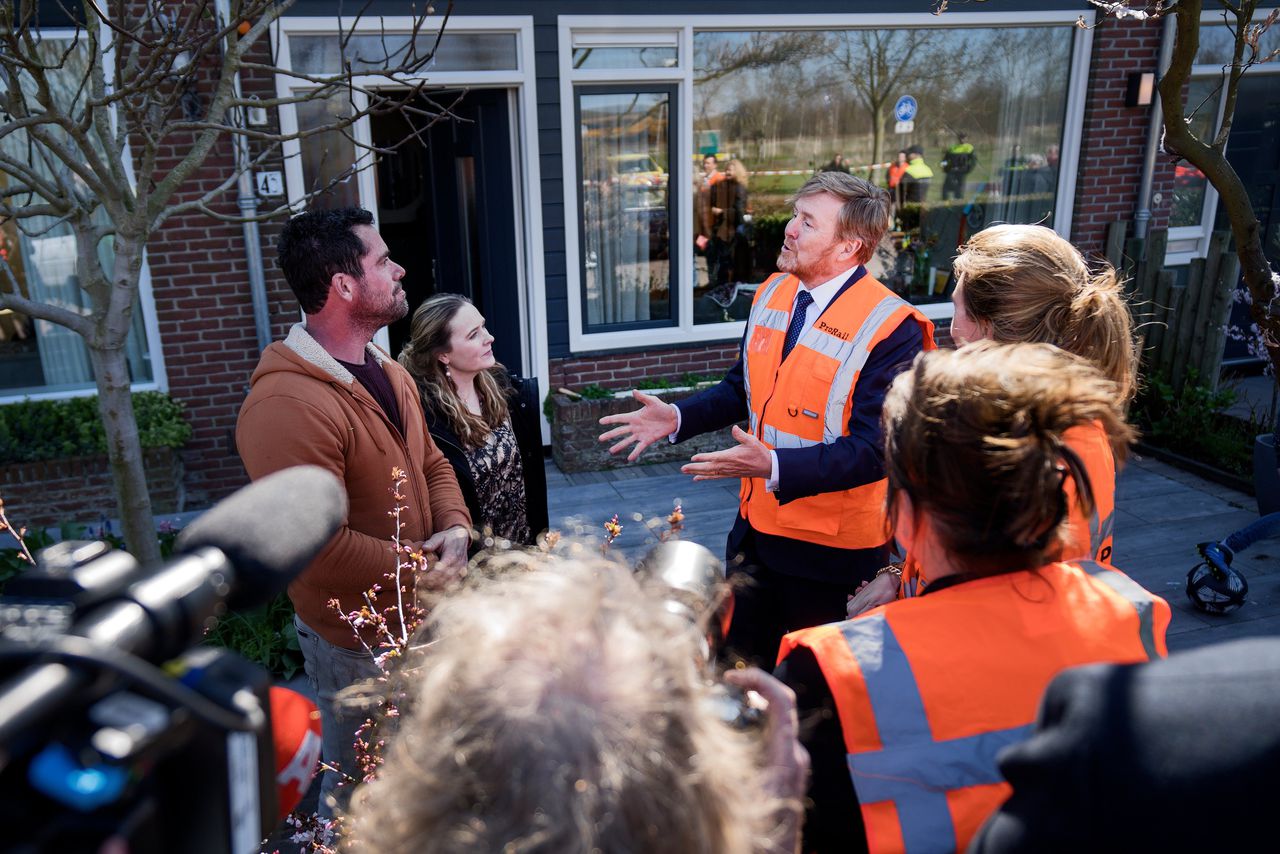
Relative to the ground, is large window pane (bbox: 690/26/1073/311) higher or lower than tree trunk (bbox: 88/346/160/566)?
higher

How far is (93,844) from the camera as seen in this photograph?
2.33 ft

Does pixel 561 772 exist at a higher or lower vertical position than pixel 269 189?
lower

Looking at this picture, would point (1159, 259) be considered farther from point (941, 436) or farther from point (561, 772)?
point (561, 772)

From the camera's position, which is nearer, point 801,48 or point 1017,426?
point 1017,426

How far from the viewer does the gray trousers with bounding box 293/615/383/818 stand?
8.30 ft

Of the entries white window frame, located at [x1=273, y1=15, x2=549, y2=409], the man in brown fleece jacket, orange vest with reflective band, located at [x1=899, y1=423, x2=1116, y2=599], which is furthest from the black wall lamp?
the man in brown fleece jacket

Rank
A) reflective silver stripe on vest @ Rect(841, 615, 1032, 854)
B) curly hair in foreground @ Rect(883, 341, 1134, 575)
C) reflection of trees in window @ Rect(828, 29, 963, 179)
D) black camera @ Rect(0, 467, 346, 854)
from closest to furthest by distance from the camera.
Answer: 1. black camera @ Rect(0, 467, 346, 854)
2. reflective silver stripe on vest @ Rect(841, 615, 1032, 854)
3. curly hair in foreground @ Rect(883, 341, 1134, 575)
4. reflection of trees in window @ Rect(828, 29, 963, 179)

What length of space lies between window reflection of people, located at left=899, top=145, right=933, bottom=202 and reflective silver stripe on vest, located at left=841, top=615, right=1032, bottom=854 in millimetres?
6565

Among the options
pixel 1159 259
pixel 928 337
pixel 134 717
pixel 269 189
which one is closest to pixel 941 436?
pixel 134 717

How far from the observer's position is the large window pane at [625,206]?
247 inches

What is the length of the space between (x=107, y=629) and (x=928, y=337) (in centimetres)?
242

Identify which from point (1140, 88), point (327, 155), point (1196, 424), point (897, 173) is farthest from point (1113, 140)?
point (327, 155)

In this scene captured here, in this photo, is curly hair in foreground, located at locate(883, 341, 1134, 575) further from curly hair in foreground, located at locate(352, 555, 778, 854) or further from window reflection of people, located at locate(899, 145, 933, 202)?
window reflection of people, located at locate(899, 145, 933, 202)

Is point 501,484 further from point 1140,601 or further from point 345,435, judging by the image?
point 1140,601
